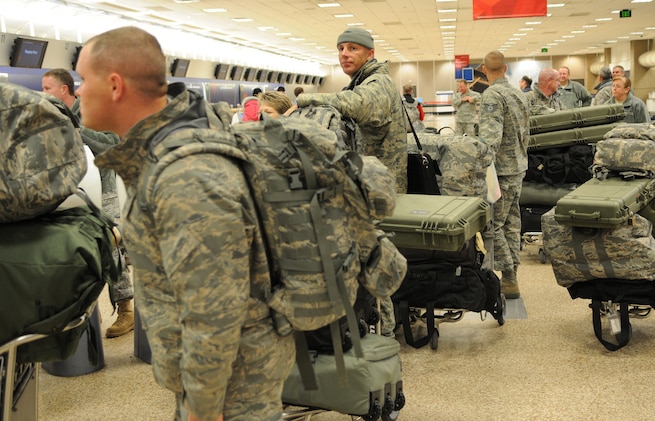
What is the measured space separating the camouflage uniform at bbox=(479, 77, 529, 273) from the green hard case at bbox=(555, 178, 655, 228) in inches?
41.6

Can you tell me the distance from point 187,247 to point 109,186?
3.65m

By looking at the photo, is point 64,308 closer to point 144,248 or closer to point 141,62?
point 144,248

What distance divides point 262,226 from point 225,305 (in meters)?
0.26

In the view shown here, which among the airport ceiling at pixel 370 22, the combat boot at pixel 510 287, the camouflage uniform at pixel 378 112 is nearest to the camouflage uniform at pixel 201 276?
the camouflage uniform at pixel 378 112

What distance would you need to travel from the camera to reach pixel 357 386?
2.84 meters

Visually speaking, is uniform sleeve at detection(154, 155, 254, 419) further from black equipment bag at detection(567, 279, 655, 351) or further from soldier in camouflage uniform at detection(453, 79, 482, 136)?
soldier in camouflage uniform at detection(453, 79, 482, 136)

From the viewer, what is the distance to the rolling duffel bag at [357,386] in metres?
2.84

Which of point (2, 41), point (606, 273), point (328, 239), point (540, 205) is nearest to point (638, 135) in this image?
point (606, 273)

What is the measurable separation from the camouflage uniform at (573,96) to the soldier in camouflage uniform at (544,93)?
66.2 inches

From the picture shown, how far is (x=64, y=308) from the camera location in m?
2.20

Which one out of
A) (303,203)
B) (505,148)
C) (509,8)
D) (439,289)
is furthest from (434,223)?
(509,8)

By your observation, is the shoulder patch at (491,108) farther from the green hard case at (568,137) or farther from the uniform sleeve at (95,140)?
the uniform sleeve at (95,140)

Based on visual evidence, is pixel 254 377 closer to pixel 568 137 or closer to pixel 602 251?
pixel 602 251

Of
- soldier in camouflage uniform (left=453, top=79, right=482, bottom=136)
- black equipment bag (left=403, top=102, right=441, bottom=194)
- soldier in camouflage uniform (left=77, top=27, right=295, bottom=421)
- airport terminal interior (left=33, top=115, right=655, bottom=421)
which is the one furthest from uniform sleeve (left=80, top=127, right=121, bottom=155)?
soldier in camouflage uniform (left=453, top=79, right=482, bottom=136)
